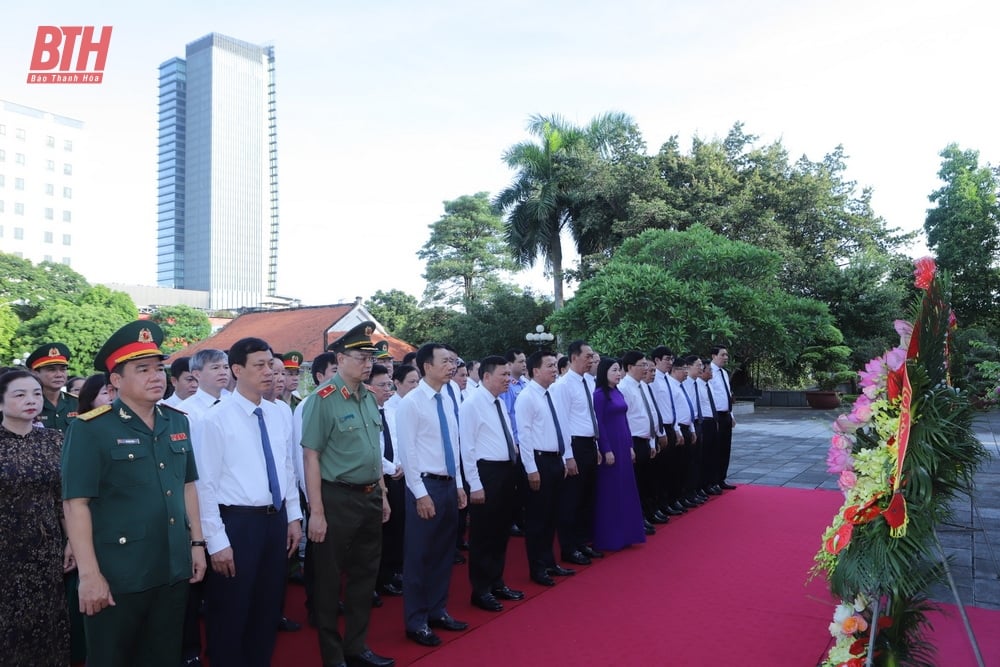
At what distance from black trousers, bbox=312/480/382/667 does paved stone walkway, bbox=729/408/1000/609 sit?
6.75 feet

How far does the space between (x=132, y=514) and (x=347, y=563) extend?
113cm

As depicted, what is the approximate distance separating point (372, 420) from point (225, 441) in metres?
0.73

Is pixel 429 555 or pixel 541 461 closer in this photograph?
pixel 429 555

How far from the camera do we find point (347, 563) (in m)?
3.17

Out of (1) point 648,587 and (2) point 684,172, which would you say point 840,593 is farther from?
(2) point 684,172

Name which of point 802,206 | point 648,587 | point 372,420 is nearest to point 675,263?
point 802,206

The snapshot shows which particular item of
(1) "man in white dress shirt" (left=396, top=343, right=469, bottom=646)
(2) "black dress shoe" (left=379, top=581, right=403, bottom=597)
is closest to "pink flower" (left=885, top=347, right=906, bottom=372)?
(1) "man in white dress shirt" (left=396, top=343, right=469, bottom=646)

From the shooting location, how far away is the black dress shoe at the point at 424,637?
11.5ft

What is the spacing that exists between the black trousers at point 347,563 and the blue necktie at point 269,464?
30 centimetres

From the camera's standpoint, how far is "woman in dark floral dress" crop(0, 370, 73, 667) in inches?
107

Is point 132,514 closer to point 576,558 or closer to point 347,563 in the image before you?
point 347,563

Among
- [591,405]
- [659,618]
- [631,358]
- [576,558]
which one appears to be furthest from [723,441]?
[659,618]

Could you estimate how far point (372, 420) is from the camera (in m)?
3.33

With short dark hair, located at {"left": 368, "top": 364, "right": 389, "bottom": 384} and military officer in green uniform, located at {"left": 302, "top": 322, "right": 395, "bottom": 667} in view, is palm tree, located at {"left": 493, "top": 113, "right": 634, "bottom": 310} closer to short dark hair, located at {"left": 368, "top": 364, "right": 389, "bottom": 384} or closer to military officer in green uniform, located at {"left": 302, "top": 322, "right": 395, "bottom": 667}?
short dark hair, located at {"left": 368, "top": 364, "right": 389, "bottom": 384}
